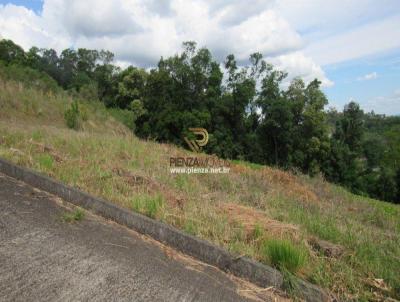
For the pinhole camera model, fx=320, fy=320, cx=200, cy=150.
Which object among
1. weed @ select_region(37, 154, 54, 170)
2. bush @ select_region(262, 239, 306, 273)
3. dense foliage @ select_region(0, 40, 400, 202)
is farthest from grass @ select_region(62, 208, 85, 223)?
dense foliage @ select_region(0, 40, 400, 202)

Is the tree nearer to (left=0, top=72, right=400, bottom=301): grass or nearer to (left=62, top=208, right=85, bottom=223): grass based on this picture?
(left=0, top=72, right=400, bottom=301): grass

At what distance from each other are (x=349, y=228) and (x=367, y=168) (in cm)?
4620

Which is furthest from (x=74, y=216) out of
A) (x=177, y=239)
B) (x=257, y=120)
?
(x=257, y=120)

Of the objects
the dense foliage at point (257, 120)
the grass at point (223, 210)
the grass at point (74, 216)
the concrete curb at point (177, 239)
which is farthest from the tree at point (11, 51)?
the grass at point (74, 216)

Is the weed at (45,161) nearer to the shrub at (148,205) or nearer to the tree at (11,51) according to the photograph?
the shrub at (148,205)

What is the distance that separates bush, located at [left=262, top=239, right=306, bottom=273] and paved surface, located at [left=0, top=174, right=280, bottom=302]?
30 cm

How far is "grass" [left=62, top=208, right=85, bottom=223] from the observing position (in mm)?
3309

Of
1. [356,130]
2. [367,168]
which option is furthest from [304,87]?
[367,168]

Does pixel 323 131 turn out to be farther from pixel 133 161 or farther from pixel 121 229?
pixel 121 229

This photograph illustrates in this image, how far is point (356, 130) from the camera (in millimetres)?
41625

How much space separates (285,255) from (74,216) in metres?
2.16

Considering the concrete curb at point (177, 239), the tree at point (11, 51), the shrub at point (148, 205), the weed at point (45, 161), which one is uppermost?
the tree at point (11, 51)

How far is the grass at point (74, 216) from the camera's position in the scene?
10.9ft

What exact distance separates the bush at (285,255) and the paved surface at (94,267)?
0.30 m
